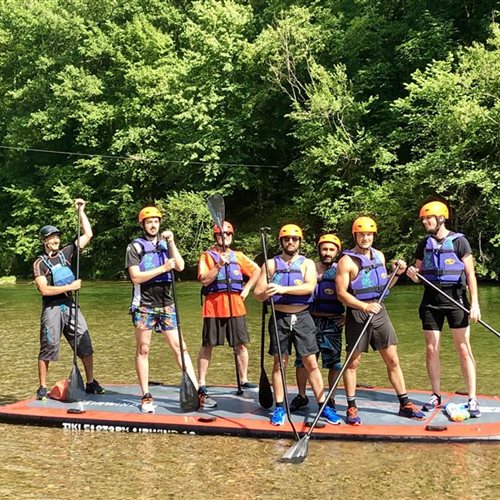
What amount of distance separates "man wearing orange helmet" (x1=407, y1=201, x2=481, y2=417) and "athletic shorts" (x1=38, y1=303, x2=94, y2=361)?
3.66 metres

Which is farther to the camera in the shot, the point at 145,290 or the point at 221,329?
the point at 221,329

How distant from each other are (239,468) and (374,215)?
23614 millimetres

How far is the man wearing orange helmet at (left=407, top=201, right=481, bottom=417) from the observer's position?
6.73 m

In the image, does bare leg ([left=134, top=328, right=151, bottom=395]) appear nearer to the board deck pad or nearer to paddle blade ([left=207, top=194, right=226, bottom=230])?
the board deck pad

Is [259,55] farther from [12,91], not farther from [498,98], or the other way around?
[12,91]

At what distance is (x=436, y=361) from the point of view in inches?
270

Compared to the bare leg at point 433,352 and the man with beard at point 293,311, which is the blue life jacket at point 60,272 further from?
the bare leg at point 433,352

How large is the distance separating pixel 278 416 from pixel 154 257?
6.62ft

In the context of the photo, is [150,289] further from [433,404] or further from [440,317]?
[433,404]

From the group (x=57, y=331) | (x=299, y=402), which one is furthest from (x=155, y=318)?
(x=299, y=402)

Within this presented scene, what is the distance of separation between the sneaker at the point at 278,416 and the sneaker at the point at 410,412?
3.75ft

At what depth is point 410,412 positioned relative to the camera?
667cm

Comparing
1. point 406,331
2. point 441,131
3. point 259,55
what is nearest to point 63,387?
point 406,331

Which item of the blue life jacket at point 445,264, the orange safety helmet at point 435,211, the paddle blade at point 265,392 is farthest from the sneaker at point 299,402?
the orange safety helmet at point 435,211
